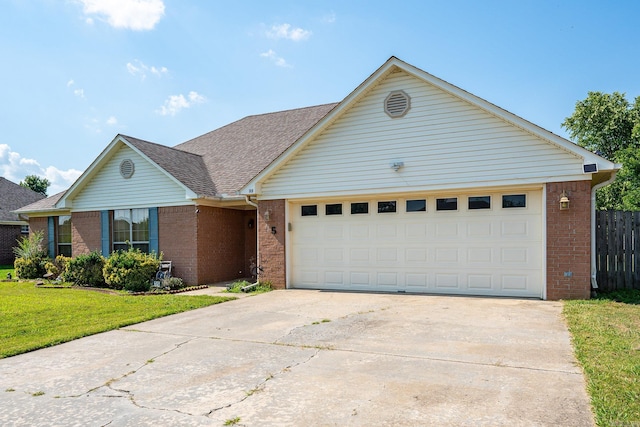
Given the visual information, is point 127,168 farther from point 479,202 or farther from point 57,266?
point 479,202

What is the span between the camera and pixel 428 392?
13.5 feet

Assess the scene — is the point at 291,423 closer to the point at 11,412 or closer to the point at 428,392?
the point at 428,392

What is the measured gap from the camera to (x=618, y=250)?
9.88m

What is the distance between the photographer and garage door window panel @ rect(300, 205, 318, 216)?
1215cm

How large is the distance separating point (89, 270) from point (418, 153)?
1144 cm

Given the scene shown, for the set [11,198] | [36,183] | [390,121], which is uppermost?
[36,183]

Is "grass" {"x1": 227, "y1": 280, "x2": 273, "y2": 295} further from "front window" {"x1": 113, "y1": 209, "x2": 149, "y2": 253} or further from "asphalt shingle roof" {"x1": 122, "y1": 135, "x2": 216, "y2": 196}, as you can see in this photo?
"front window" {"x1": 113, "y1": 209, "x2": 149, "y2": 253}

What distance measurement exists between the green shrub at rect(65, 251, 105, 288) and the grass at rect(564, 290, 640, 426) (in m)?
13.6

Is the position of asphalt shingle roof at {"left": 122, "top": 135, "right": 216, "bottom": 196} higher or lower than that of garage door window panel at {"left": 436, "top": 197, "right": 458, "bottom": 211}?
higher

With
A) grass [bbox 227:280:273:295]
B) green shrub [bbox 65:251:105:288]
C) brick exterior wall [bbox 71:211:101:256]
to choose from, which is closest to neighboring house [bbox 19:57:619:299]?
grass [bbox 227:280:273:295]

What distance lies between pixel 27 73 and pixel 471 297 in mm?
14612

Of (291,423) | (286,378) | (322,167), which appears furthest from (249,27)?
(291,423)

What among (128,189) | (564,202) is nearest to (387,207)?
(564,202)

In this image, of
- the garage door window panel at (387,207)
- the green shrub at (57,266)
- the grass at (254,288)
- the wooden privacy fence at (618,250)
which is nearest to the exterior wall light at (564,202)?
the wooden privacy fence at (618,250)
